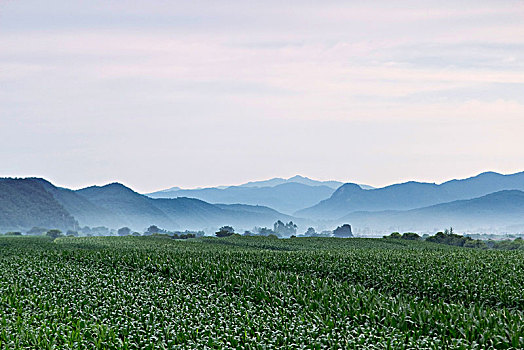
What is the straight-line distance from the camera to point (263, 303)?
65.2ft

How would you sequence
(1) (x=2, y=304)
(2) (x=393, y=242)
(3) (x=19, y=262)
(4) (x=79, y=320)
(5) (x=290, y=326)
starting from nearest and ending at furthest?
(5) (x=290, y=326)
(4) (x=79, y=320)
(1) (x=2, y=304)
(3) (x=19, y=262)
(2) (x=393, y=242)

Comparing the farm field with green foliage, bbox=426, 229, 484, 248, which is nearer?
the farm field

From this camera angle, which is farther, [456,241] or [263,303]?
[456,241]

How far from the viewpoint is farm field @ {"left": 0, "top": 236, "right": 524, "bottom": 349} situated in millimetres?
14852

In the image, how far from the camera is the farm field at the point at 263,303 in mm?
14852

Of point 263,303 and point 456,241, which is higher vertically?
point 263,303

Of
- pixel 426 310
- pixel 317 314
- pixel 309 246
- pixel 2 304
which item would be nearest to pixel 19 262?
pixel 2 304

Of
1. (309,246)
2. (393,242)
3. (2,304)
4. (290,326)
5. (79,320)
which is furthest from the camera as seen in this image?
(393,242)

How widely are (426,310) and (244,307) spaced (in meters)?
6.71

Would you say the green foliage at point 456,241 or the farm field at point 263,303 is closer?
the farm field at point 263,303

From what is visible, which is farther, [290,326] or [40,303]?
[40,303]

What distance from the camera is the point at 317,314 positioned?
17578 millimetres

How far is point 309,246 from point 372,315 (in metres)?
46.8

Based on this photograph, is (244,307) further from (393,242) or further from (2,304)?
(393,242)
